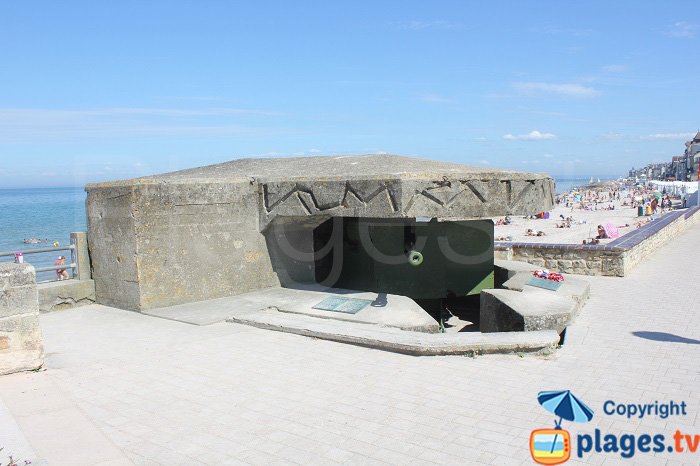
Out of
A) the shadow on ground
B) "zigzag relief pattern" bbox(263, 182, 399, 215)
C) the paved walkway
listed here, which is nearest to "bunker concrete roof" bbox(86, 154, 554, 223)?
"zigzag relief pattern" bbox(263, 182, 399, 215)

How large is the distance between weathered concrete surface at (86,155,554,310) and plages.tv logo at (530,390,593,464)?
3.15 m

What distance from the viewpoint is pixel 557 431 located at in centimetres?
405

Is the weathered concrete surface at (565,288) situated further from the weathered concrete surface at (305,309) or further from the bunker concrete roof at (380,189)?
the weathered concrete surface at (305,309)

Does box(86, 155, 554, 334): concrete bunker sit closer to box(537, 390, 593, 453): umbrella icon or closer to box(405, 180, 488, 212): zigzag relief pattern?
box(405, 180, 488, 212): zigzag relief pattern

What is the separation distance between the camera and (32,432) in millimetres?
4051

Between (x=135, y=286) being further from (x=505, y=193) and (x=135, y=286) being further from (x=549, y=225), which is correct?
(x=549, y=225)

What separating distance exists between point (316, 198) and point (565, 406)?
446 centimetres

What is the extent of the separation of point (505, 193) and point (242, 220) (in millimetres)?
3763

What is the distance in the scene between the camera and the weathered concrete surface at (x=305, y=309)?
688 centimetres

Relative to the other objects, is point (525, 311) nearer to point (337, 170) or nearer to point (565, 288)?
point (565, 288)

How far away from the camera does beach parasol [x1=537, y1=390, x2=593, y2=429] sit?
14.1 ft

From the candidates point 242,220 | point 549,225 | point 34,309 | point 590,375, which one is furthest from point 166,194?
point 549,225

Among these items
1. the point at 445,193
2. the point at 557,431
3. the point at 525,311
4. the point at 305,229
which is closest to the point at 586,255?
the point at 525,311

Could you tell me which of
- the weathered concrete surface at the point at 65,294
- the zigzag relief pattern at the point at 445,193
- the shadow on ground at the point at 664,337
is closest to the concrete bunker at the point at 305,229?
the zigzag relief pattern at the point at 445,193
